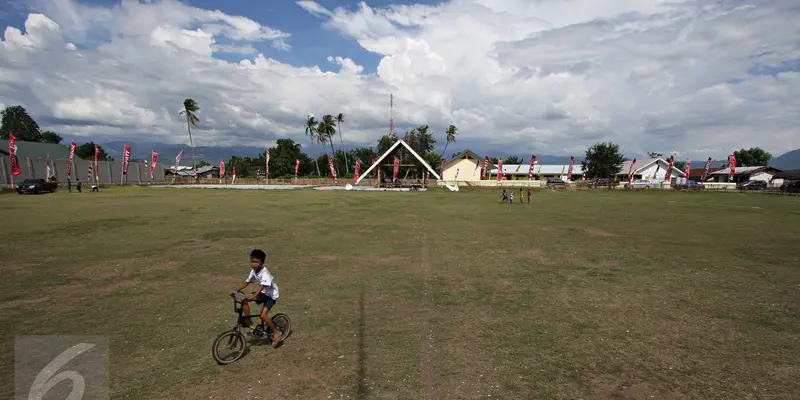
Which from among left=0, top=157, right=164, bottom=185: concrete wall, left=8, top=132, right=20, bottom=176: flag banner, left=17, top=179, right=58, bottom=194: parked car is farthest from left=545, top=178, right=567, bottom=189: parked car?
left=0, top=157, right=164, bottom=185: concrete wall

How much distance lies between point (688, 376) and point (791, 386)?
134 cm

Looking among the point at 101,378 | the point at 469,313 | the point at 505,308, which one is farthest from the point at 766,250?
the point at 101,378

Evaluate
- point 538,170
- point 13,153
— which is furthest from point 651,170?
point 13,153

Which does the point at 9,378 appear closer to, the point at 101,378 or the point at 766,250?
the point at 101,378

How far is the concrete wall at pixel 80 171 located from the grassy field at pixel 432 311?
49.1m

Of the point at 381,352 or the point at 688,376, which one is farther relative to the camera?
the point at 381,352

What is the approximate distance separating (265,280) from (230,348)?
1290mm

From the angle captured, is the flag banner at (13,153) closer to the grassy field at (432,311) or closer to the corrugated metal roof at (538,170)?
the grassy field at (432,311)

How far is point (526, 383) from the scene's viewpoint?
18.2 ft

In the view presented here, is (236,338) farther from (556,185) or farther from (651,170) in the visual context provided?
(651,170)

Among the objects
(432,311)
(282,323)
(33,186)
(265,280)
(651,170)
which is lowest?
(432,311)

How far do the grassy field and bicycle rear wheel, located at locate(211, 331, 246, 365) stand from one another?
0.49ft

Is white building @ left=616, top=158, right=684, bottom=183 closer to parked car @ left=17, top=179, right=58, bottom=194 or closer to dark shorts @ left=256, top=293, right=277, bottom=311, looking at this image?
dark shorts @ left=256, top=293, right=277, bottom=311

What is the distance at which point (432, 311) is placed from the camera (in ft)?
27.7
